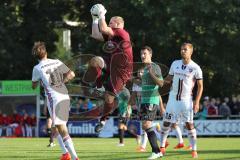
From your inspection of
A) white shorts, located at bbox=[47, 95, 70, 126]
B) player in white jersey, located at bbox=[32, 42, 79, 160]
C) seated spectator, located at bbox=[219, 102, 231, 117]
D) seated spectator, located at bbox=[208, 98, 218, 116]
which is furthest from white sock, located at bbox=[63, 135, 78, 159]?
seated spectator, located at bbox=[208, 98, 218, 116]

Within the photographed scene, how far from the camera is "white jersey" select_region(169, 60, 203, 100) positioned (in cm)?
1499

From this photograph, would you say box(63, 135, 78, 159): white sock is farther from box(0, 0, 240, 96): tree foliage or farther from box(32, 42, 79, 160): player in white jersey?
box(0, 0, 240, 96): tree foliage

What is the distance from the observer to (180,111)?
15070 mm

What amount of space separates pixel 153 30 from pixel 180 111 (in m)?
21.5

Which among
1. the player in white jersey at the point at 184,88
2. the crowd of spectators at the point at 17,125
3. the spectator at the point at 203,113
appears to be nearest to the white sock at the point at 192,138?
the player in white jersey at the point at 184,88

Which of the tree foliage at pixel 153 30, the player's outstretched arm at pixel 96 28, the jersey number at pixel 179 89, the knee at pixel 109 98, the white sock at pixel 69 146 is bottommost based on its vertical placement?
the white sock at pixel 69 146

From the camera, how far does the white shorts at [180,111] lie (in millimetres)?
15031

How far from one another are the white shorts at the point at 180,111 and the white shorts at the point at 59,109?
308cm

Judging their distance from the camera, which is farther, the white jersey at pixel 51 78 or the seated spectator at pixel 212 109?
the seated spectator at pixel 212 109

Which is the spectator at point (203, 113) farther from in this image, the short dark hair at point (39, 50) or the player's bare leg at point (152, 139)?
the short dark hair at point (39, 50)

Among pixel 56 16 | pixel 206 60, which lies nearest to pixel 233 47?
pixel 206 60

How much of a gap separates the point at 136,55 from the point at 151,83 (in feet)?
74.3

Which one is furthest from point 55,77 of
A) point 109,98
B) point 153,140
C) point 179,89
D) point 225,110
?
point 225,110

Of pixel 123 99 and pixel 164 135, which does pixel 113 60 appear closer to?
pixel 123 99
